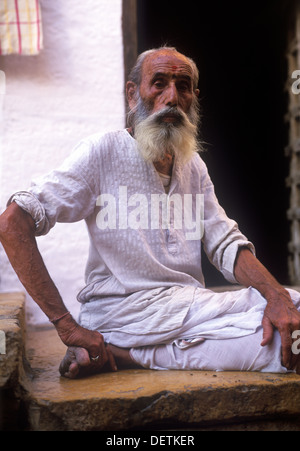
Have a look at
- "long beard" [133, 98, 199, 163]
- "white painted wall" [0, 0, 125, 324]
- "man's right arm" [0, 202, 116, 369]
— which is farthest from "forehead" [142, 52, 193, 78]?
"white painted wall" [0, 0, 125, 324]

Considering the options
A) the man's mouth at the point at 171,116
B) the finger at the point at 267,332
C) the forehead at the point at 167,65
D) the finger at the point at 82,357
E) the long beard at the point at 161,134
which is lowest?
the finger at the point at 82,357

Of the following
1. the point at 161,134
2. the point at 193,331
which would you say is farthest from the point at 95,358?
the point at 161,134

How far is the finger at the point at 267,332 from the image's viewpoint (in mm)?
1723

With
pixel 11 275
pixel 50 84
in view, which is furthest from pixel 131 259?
pixel 50 84

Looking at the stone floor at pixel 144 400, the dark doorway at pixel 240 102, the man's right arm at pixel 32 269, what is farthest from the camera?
the dark doorway at pixel 240 102

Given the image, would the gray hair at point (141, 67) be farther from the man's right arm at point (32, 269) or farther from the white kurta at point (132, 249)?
the man's right arm at point (32, 269)

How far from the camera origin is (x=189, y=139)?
201cm

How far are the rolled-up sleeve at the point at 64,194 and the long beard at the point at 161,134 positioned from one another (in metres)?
0.22

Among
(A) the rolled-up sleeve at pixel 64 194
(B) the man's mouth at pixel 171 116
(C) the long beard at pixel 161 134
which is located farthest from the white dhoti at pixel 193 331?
(B) the man's mouth at pixel 171 116

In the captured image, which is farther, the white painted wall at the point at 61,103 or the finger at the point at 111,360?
the white painted wall at the point at 61,103

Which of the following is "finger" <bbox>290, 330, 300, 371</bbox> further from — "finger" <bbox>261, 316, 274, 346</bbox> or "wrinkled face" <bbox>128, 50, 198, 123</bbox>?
"wrinkled face" <bbox>128, 50, 198, 123</bbox>

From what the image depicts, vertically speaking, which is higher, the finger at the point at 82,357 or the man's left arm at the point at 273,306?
the man's left arm at the point at 273,306

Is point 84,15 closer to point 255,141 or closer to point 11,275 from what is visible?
Answer: point 11,275

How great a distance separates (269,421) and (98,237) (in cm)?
92
